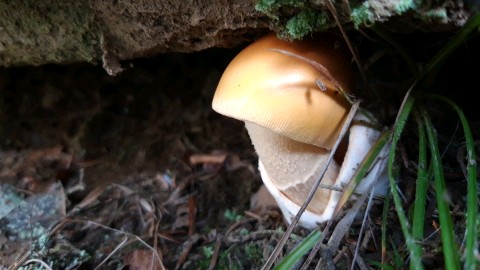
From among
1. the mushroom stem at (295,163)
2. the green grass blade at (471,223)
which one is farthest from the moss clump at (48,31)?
the green grass blade at (471,223)

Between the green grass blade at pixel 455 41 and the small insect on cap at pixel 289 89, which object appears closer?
the green grass blade at pixel 455 41

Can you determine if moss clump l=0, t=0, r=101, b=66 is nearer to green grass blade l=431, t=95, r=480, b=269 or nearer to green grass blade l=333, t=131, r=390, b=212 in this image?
green grass blade l=333, t=131, r=390, b=212

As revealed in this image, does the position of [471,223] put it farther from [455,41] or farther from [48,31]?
[48,31]

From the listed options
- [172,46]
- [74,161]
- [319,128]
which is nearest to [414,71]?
[319,128]

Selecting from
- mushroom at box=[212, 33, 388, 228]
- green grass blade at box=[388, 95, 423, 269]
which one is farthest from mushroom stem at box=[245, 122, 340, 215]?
green grass blade at box=[388, 95, 423, 269]

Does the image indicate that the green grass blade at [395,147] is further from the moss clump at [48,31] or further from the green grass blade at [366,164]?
the moss clump at [48,31]

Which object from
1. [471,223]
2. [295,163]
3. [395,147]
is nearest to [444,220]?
[471,223]
